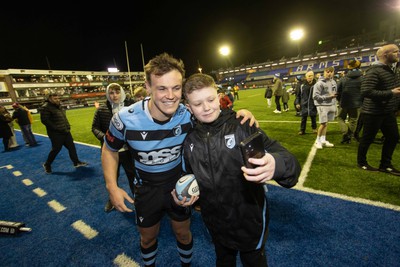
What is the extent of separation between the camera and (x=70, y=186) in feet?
17.9

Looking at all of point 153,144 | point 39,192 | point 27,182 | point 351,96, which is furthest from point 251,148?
point 27,182

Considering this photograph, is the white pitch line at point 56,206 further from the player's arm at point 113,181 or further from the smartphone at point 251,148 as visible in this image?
the smartphone at point 251,148

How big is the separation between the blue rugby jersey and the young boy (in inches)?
15.1

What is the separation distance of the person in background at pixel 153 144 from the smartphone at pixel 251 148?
113cm

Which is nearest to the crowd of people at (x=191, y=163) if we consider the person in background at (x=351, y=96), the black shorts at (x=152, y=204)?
the black shorts at (x=152, y=204)

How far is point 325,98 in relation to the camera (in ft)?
19.5

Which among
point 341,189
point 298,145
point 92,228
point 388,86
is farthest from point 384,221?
point 92,228

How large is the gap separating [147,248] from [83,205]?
286 cm

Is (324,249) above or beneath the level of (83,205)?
above

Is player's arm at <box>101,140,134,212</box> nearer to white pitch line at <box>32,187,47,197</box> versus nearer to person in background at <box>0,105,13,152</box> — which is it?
white pitch line at <box>32,187,47,197</box>

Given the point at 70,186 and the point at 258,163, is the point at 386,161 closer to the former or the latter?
the point at 258,163

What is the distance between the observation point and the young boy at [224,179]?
1683mm

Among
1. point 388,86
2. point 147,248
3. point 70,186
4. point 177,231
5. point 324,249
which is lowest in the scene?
point 70,186

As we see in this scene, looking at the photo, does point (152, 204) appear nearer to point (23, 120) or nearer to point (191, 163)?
point (191, 163)
